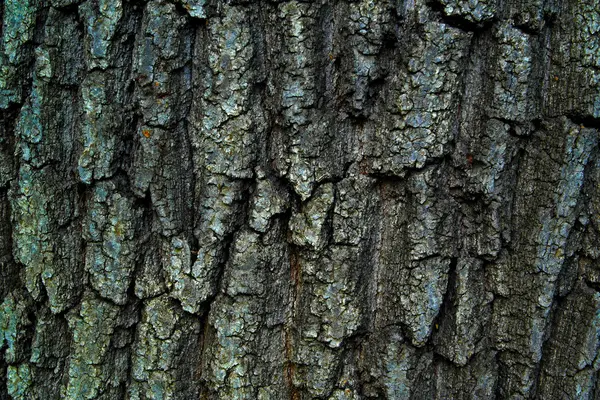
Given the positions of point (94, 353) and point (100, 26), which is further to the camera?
point (94, 353)

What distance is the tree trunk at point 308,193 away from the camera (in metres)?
1.68

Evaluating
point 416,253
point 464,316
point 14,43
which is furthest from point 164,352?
point 14,43

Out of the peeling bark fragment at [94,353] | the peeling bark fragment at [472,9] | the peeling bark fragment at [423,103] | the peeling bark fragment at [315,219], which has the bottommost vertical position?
the peeling bark fragment at [94,353]

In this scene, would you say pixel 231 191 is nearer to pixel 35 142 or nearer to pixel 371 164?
pixel 371 164

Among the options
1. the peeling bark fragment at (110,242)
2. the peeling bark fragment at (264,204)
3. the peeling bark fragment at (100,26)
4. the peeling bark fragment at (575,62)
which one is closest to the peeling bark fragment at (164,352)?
the peeling bark fragment at (110,242)

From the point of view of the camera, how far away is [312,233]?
1716 mm

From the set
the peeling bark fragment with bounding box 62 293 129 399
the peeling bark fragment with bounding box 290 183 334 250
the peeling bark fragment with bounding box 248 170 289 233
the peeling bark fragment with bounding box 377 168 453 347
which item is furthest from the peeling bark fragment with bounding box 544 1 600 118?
the peeling bark fragment with bounding box 62 293 129 399

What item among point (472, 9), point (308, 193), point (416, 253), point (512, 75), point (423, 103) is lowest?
point (416, 253)

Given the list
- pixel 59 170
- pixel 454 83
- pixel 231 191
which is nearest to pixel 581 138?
pixel 454 83

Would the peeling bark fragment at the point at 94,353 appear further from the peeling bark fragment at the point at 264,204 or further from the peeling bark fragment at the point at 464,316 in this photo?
the peeling bark fragment at the point at 464,316

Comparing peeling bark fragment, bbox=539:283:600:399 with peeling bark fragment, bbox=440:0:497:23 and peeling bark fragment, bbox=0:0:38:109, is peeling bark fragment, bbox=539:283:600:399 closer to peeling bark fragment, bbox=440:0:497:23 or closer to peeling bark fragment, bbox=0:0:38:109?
peeling bark fragment, bbox=440:0:497:23

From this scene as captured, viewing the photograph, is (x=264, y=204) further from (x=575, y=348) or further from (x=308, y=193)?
(x=575, y=348)

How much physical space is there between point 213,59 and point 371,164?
0.58 metres

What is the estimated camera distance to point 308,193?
1710mm
